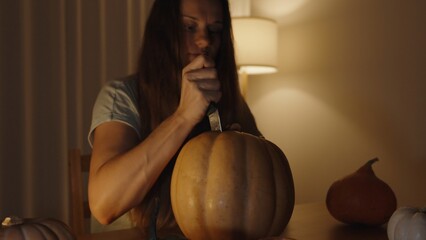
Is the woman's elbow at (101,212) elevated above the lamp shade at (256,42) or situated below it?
below

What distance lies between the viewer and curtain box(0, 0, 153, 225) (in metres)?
1.73

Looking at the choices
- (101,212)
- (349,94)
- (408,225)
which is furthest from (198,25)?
(349,94)

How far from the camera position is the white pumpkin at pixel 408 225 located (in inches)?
23.7

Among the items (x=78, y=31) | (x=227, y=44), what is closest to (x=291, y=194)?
(x=227, y=44)

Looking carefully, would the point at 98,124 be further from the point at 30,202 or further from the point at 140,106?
the point at 30,202

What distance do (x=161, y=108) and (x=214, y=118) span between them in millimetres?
272

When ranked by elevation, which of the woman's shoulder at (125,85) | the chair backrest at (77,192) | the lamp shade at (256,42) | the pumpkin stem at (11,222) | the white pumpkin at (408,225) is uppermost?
the lamp shade at (256,42)

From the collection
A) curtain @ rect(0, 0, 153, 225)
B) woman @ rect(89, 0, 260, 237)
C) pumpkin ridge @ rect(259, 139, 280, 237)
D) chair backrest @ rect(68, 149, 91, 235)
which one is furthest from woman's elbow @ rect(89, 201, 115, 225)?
curtain @ rect(0, 0, 153, 225)

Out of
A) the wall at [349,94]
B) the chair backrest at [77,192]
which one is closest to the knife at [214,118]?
the chair backrest at [77,192]

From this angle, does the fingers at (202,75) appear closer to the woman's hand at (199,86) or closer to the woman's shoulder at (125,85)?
the woman's hand at (199,86)

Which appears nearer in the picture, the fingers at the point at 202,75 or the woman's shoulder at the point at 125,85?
the fingers at the point at 202,75

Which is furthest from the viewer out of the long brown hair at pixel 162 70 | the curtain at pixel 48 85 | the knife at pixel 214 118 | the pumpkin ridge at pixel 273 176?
the curtain at pixel 48 85

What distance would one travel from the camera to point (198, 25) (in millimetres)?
1031

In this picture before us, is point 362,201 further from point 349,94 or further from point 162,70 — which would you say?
point 349,94
